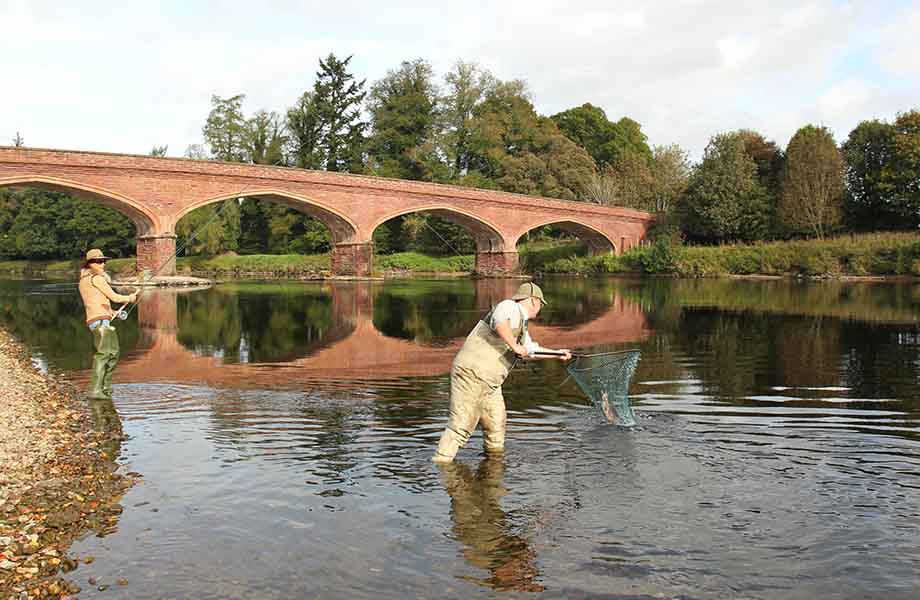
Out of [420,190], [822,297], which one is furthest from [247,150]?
[822,297]

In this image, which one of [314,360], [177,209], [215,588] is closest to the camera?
[215,588]

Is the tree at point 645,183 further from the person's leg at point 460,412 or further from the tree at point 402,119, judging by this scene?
the person's leg at point 460,412

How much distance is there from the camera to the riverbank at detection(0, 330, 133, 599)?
13.7ft

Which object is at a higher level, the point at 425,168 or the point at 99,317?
the point at 425,168

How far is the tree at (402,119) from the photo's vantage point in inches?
2382

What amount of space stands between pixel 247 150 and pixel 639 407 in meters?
60.3

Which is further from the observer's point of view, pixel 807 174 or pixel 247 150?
pixel 247 150

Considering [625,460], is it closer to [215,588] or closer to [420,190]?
[215,588]

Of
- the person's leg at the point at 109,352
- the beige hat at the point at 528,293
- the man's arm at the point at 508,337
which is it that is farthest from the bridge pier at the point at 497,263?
the man's arm at the point at 508,337

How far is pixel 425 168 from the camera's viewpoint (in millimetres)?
58875

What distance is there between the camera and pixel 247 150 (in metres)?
63.6

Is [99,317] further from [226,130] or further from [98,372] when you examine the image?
[226,130]

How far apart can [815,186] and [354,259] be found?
29211 millimetres

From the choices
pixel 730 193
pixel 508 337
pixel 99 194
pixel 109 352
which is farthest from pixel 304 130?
pixel 508 337
